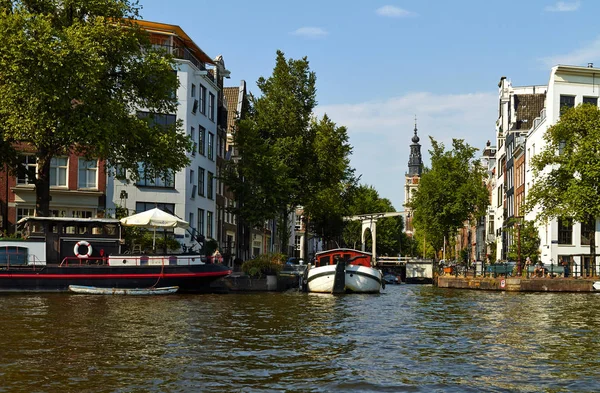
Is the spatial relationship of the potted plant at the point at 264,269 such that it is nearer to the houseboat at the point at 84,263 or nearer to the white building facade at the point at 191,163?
the houseboat at the point at 84,263

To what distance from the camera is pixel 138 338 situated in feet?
63.8

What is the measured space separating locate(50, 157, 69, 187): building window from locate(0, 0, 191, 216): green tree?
11.6 meters

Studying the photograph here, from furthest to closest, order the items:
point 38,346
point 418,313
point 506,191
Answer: point 506,191
point 418,313
point 38,346

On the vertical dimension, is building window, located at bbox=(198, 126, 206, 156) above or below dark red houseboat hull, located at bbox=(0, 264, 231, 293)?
above

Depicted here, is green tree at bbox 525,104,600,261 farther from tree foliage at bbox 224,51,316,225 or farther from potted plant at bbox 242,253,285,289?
potted plant at bbox 242,253,285,289

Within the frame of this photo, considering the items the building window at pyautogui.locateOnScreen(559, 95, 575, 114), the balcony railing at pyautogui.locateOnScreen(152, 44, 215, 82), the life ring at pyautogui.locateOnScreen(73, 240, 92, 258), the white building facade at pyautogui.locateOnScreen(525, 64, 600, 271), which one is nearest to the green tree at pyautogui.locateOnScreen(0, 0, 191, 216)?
the life ring at pyautogui.locateOnScreen(73, 240, 92, 258)

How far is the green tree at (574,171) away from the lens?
54188 mm

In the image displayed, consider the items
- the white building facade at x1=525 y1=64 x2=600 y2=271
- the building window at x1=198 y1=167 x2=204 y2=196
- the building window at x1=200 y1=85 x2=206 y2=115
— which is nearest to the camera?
the building window at x1=198 y1=167 x2=204 y2=196

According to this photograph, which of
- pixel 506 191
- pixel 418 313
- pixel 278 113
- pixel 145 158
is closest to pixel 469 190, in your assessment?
pixel 506 191

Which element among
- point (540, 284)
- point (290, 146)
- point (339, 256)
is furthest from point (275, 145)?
point (540, 284)

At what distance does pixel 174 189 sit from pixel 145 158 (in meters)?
14.7

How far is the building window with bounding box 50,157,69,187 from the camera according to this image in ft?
174

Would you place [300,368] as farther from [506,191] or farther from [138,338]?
[506,191]

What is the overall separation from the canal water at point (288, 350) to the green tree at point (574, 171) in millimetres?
Answer: 25442
